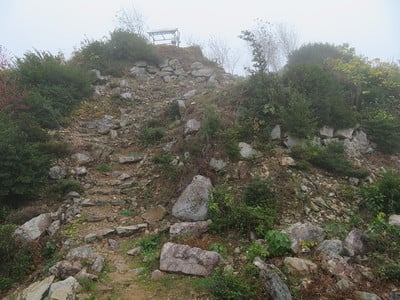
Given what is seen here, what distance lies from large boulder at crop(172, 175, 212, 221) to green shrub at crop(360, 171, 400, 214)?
313 cm

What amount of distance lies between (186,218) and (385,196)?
384 centimetres

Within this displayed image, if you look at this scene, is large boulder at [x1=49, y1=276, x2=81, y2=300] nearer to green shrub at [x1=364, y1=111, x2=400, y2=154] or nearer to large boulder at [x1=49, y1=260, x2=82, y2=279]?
large boulder at [x1=49, y1=260, x2=82, y2=279]

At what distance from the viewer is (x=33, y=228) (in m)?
5.93

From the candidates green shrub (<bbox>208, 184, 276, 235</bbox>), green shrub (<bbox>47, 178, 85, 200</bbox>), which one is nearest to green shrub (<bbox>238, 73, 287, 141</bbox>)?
green shrub (<bbox>208, 184, 276, 235</bbox>)

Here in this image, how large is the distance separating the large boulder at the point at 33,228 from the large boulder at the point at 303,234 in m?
4.49

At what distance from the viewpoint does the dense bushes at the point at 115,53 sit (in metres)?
14.2

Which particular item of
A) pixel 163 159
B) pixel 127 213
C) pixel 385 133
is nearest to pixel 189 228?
pixel 127 213

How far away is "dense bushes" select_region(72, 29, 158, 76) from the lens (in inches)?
560

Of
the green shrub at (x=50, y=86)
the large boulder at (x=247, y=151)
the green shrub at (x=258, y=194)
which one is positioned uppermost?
the green shrub at (x=50, y=86)

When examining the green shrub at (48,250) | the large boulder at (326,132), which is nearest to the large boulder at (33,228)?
the green shrub at (48,250)

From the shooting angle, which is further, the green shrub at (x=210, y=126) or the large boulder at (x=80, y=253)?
the green shrub at (x=210, y=126)

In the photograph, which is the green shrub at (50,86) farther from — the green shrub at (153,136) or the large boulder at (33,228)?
the large boulder at (33,228)

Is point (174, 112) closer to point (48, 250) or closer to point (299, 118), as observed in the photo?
point (299, 118)

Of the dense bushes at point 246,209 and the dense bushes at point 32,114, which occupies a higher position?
the dense bushes at point 32,114
